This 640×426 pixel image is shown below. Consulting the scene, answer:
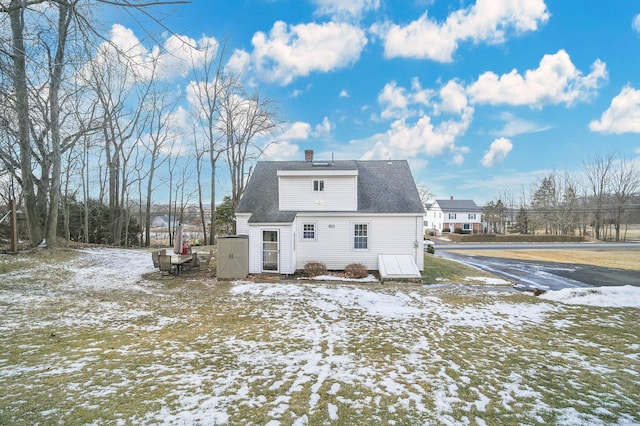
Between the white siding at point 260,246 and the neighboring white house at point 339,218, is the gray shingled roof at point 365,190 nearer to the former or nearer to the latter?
the neighboring white house at point 339,218

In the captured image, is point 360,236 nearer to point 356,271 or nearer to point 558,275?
point 356,271

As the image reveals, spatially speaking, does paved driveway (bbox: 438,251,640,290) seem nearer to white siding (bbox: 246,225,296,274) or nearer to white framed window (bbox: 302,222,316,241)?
white framed window (bbox: 302,222,316,241)

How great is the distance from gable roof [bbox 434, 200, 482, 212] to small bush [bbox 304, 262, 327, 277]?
166ft

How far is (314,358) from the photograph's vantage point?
5.31 metres

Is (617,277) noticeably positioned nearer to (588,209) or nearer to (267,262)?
(267,262)

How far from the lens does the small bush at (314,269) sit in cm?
1384

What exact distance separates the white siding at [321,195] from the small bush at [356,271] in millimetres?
2871

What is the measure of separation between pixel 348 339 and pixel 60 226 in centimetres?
2848

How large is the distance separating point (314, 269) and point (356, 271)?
6.64 ft

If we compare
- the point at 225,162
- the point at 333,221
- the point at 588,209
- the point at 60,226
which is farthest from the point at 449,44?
the point at 588,209

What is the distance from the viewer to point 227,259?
12.8m

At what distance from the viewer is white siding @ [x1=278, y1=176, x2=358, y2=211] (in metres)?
14.8

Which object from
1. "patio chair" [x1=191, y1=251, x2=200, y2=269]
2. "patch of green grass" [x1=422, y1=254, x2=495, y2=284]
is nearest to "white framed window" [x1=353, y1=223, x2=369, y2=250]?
"patch of green grass" [x1=422, y1=254, x2=495, y2=284]

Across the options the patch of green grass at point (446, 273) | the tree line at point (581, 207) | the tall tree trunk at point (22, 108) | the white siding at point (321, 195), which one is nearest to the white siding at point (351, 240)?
the white siding at point (321, 195)
